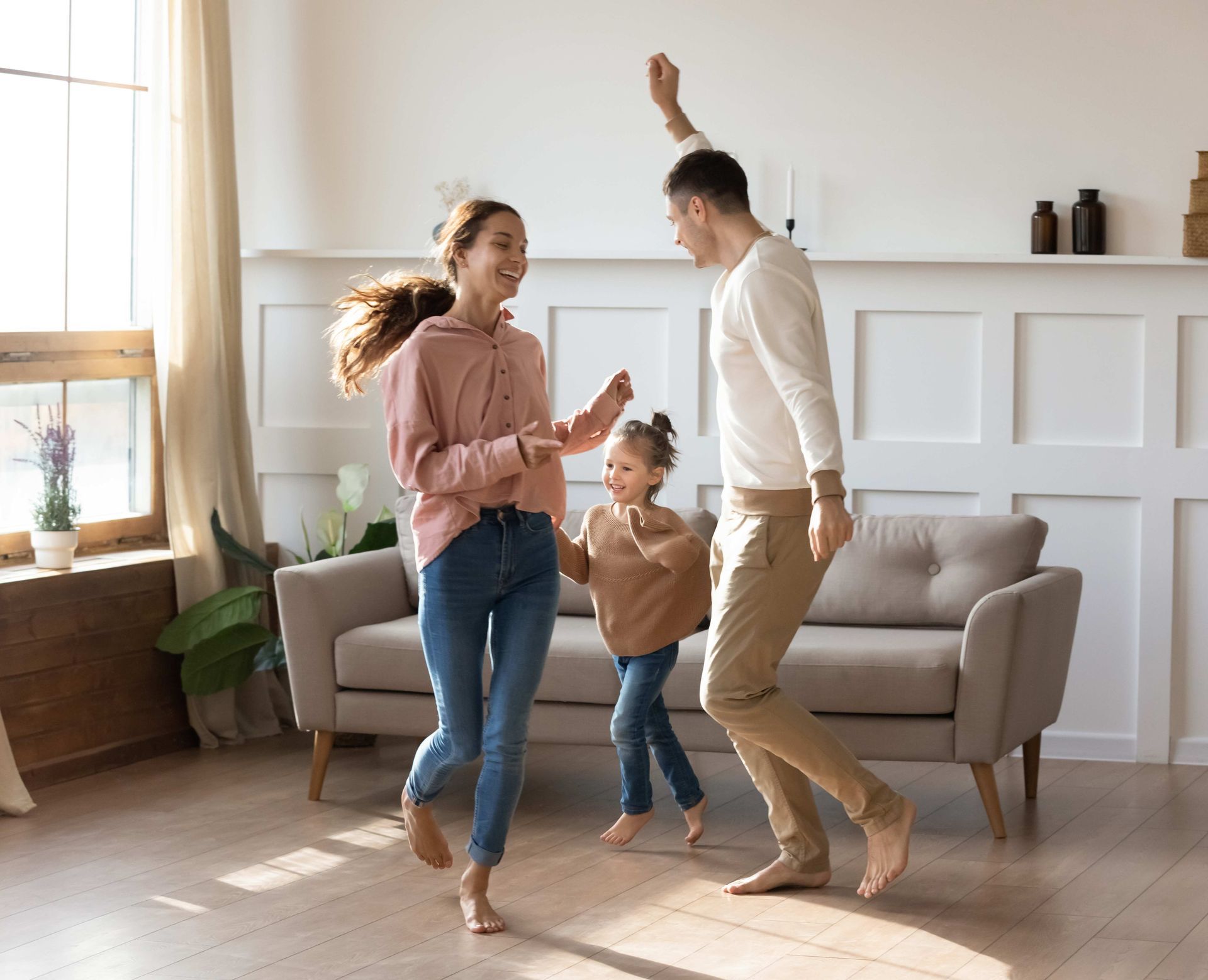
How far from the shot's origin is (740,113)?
4926mm

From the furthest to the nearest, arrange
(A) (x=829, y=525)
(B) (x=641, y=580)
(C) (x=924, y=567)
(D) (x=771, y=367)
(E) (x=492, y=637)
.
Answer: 1. (C) (x=924, y=567)
2. (B) (x=641, y=580)
3. (E) (x=492, y=637)
4. (D) (x=771, y=367)
5. (A) (x=829, y=525)

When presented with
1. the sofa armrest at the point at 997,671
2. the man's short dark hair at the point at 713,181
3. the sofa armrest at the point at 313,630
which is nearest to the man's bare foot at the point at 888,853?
the sofa armrest at the point at 997,671

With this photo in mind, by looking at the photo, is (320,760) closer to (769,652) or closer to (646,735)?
(646,735)

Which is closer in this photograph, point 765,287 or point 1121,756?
point 765,287

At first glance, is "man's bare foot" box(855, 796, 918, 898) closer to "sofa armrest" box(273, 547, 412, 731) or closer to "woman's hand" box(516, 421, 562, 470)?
"woman's hand" box(516, 421, 562, 470)

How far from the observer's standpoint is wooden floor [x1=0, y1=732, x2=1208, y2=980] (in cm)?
290

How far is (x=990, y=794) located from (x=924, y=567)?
2.45 ft

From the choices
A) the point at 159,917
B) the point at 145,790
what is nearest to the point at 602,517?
the point at 159,917

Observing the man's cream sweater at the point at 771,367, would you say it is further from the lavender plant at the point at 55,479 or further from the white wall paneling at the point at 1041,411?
the lavender plant at the point at 55,479

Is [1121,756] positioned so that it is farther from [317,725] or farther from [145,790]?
[145,790]

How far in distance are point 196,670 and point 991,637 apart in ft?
7.83

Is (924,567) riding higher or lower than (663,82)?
lower

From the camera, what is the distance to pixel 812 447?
2.81 metres

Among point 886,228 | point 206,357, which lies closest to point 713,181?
point 886,228
